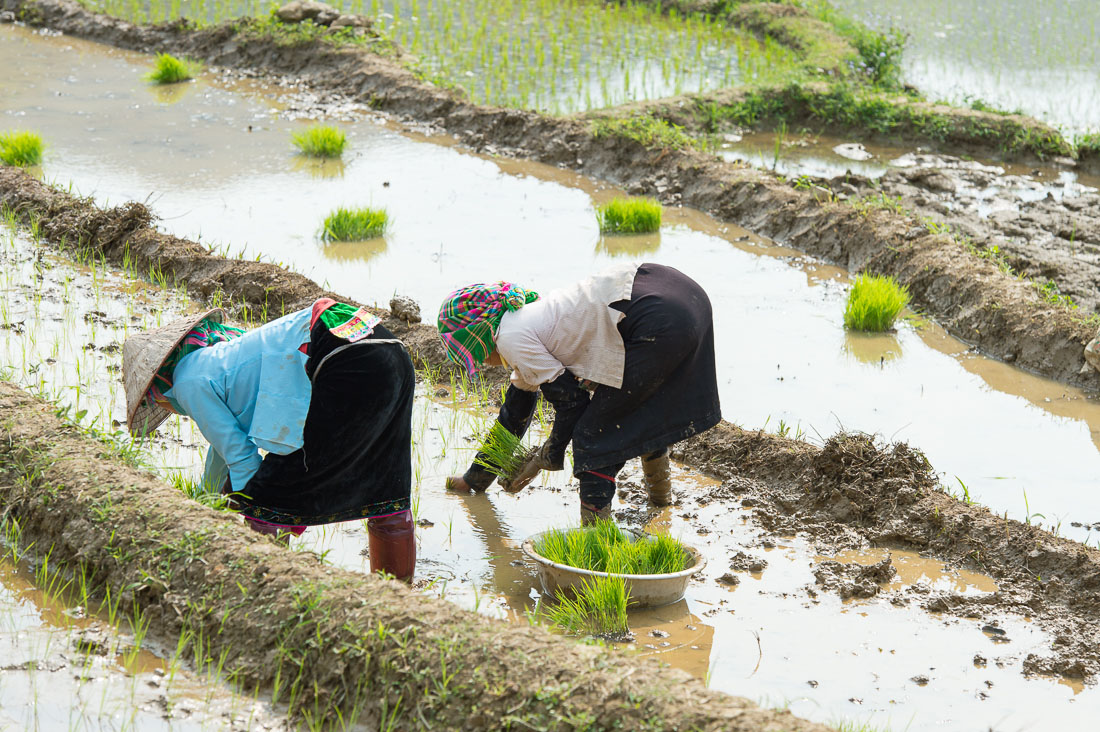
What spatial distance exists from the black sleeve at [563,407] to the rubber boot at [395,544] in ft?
2.02

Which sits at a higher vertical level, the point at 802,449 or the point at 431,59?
the point at 431,59

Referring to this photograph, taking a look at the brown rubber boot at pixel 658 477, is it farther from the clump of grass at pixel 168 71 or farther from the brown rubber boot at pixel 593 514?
the clump of grass at pixel 168 71

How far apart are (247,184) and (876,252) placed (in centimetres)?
404

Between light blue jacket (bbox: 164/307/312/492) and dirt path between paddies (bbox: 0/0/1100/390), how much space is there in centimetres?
375

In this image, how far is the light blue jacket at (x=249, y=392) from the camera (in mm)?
2904

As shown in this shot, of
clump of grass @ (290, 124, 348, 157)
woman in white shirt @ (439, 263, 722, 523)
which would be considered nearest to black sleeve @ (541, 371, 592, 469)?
woman in white shirt @ (439, 263, 722, 523)

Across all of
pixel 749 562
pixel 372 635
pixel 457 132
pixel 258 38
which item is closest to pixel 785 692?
pixel 749 562

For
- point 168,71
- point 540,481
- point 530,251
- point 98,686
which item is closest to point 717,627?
point 540,481

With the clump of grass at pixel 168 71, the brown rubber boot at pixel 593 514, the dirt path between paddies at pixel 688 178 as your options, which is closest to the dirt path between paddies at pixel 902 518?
the brown rubber boot at pixel 593 514

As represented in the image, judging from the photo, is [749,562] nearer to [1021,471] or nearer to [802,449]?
[802,449]

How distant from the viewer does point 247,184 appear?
7113 mm

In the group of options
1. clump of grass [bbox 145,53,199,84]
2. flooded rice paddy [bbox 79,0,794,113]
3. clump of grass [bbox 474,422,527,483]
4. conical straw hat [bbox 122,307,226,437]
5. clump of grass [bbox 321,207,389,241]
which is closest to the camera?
conical straw hat [bbox 122,307,226,437]

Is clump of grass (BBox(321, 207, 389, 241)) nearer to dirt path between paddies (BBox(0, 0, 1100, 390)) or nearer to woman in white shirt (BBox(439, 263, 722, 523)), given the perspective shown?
dirt path between paddies (BBox(0, 0, 1100, 390))

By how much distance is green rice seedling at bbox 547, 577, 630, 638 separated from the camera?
3.00 meters
